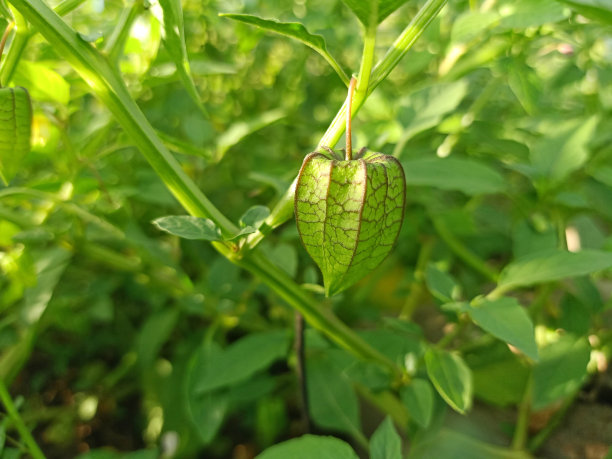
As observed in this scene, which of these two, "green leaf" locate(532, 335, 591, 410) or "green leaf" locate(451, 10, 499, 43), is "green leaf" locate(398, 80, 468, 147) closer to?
"green leaf" locate(451, 10, 499, 43)

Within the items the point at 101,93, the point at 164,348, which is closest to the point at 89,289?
the point at 164,348

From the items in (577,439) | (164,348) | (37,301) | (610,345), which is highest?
(37,301)

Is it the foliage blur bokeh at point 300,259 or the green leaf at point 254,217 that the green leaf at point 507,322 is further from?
the green leaf at point 254,217

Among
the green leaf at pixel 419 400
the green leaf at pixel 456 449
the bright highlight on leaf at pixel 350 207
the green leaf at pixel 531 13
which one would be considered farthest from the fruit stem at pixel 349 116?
the green leaf at pixel 456 449

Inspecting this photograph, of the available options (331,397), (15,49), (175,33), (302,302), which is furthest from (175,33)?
(331,397)

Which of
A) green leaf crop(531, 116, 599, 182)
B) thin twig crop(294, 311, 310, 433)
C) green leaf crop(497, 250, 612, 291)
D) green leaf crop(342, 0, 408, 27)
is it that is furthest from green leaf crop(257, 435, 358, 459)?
green leaf crop(531, 116, 599, 182)

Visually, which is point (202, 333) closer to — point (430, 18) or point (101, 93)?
point (101, 93)
